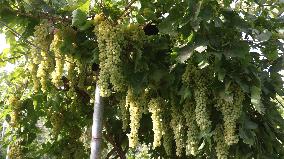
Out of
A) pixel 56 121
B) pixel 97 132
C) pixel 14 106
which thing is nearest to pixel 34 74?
pixel 97 132

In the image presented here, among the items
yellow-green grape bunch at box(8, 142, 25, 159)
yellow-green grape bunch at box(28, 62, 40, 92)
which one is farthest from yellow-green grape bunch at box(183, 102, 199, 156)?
yellow-green grape bunch at box(8, 142, 25, 159)

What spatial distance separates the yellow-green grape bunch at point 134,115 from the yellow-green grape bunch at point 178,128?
0.26m

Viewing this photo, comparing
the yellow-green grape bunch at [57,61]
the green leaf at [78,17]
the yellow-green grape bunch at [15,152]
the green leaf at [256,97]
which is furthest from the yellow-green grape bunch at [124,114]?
the yellow-green grape bunch at [15,152]

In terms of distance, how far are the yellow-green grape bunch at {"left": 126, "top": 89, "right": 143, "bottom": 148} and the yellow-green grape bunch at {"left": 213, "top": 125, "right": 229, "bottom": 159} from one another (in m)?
0.54

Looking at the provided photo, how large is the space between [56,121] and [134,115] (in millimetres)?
1495

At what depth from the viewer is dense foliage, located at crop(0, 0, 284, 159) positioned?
2625 mm

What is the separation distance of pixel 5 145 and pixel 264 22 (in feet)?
9.70

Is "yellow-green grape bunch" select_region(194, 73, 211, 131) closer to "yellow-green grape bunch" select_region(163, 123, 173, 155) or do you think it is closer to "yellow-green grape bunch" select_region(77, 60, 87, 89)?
"yellow-green grape bunch" select_region(163, 123, 173, 155)

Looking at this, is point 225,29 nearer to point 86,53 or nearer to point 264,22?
point 264,22

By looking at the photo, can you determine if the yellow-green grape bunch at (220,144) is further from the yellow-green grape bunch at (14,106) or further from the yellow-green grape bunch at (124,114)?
the yellow-green grape bunch at (14,106)

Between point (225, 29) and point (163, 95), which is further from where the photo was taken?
point (163, 95)

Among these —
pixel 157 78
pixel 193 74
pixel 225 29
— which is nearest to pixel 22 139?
pixel 157 78

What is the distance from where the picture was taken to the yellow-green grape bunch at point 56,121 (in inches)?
163

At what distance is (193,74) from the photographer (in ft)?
9.24
